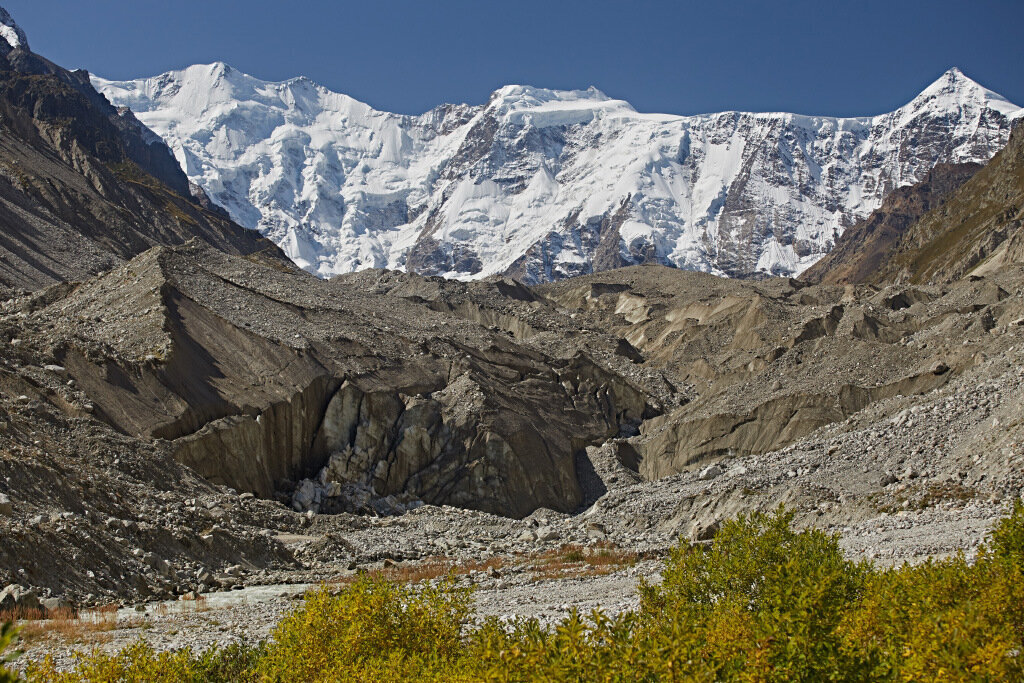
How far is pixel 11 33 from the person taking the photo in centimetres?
17000

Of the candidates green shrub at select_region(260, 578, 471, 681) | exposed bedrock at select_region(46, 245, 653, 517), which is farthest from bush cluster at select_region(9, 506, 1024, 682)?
exposed bedrock at select_region(46, 245, 653, 517)

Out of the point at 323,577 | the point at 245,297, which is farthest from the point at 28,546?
the point at 245,297

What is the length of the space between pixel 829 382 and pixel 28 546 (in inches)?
1366

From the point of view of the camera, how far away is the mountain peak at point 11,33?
16425 centimetres

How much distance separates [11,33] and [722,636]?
626 ft

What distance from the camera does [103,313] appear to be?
1596 inches

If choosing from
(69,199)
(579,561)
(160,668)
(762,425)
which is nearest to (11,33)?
(69,199)

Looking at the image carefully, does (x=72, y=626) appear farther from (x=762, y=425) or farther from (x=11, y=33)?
(x=11, y=33)

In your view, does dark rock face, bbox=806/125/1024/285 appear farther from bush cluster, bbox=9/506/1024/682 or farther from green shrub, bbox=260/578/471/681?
green shrub, bbox=260/578/471/681

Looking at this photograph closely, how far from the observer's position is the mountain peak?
539ft

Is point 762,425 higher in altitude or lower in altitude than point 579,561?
higher

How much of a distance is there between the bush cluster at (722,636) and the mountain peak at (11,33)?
6842 inches

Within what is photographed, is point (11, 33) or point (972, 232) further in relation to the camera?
point (11, 33)

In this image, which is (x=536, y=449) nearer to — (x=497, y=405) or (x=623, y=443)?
(x=497, y=405)
